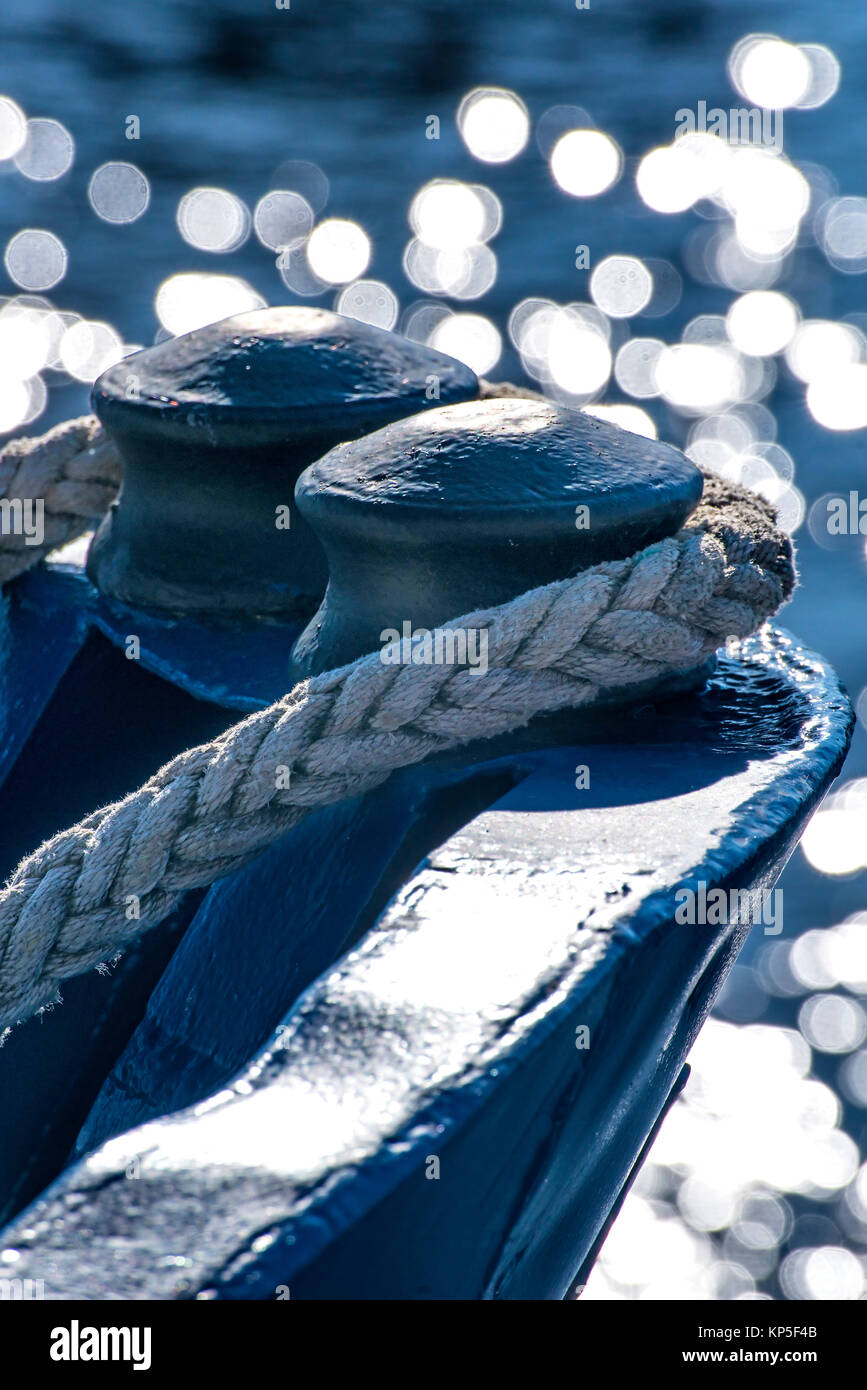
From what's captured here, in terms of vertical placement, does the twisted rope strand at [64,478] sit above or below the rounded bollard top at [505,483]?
below

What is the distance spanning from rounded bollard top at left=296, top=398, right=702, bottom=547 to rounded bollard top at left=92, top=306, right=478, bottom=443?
0.20 m

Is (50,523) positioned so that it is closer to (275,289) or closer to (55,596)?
(55,596)

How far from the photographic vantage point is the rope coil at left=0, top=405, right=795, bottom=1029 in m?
1.09

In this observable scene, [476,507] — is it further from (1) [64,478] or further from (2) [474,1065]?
(1) [64,478]

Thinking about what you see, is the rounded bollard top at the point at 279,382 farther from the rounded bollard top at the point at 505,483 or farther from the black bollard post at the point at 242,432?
the rounded bollard top at the point at 505,483

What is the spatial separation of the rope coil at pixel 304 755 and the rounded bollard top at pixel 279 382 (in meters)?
0.35

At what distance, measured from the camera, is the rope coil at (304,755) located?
1.09 m

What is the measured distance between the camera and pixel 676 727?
Answer: 119cm

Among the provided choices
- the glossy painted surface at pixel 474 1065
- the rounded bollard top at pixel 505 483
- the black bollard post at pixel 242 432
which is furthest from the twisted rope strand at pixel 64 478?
the glossy painted surface at pixel 474 1065

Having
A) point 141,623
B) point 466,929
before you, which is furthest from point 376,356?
point 466,929

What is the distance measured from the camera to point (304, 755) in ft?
3.60

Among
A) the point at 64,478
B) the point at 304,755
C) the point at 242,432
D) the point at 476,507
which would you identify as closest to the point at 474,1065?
the point at 304,755

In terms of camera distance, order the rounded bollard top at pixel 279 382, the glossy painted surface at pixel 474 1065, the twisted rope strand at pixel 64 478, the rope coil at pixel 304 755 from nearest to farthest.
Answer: the glossy painted surface at pixel 474 1065, the rope coil at pixel 304 755, the rounded bollard top at pixel 279 382, the twisted rope strand at pixel 64 478

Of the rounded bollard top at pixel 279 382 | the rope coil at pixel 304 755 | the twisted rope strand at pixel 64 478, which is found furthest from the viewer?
the twisted rope strand at pixel 64 478
